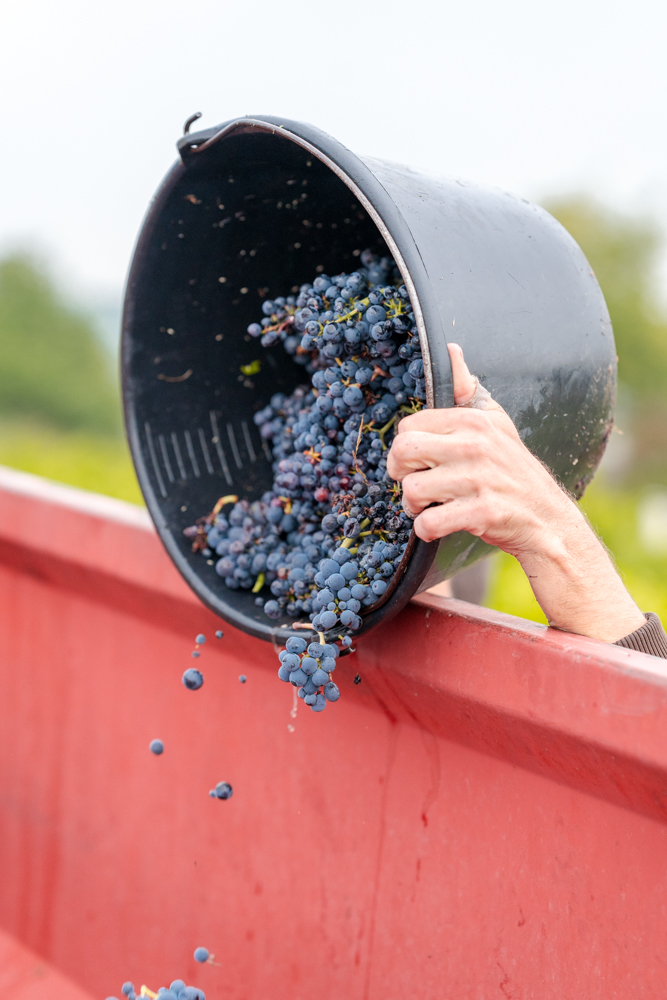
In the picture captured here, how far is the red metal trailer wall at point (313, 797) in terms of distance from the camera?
34.0 inches

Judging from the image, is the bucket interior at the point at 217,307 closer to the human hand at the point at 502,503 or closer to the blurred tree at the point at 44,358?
the human hand at the point at 502,503

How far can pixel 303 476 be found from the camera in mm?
1082

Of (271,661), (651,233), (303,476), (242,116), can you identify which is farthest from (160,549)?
(651,233)

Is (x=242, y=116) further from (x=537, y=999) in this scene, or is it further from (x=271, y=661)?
(x=537, y=999)

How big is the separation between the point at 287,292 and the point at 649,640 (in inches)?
34.0

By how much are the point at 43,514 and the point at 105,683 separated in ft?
1.29

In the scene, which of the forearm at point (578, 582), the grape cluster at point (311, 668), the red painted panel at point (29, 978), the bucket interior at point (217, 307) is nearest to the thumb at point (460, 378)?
the forearm at point (578, 582)

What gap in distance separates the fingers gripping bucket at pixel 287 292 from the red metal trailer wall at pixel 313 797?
207mm

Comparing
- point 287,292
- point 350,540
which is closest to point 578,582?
point 350,540

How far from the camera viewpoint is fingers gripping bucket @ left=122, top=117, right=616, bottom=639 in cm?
87

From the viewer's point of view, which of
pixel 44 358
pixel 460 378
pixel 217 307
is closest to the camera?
pixel 460 378

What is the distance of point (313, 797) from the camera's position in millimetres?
1195

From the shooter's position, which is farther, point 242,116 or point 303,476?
point 303,476

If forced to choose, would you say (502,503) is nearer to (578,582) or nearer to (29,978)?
(578,582)
